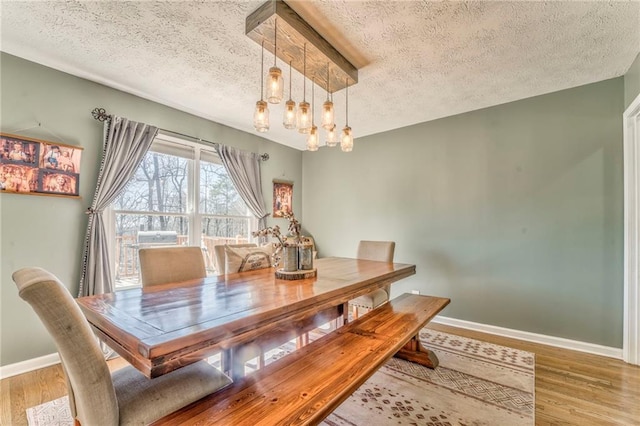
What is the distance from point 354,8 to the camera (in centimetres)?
177

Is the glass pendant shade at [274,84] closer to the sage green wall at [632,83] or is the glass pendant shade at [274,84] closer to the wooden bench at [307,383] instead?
the wooden bench at [307,383]

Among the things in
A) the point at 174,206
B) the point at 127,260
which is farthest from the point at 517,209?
the point at 127,260

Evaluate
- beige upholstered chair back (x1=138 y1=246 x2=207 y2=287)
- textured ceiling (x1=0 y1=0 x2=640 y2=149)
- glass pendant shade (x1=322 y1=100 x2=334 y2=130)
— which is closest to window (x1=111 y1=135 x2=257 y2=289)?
textured ceiling (x1=0 y1=0 x2=640 y2=149)

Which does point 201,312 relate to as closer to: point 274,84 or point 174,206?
point 274,84

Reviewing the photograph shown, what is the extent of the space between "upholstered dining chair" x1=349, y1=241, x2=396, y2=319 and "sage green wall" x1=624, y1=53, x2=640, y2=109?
2.41 m

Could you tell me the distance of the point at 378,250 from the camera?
3184 mm

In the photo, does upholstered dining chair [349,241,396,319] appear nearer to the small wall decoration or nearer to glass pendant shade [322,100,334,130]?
glass pendant shade [322,100,334,130]

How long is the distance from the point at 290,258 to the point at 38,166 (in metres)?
2.32

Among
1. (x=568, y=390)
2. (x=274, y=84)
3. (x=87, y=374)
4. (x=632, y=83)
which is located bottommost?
(x=568, y=390)

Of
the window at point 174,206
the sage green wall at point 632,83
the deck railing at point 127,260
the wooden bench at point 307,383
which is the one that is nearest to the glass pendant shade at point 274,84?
the wooden bench at point 307,383

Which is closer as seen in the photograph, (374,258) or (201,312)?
(201,312)

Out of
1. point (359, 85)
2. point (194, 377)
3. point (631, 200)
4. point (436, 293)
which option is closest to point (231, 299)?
point (194, 377)

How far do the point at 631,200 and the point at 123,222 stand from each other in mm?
4840

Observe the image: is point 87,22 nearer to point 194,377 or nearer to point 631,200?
point 194,377
